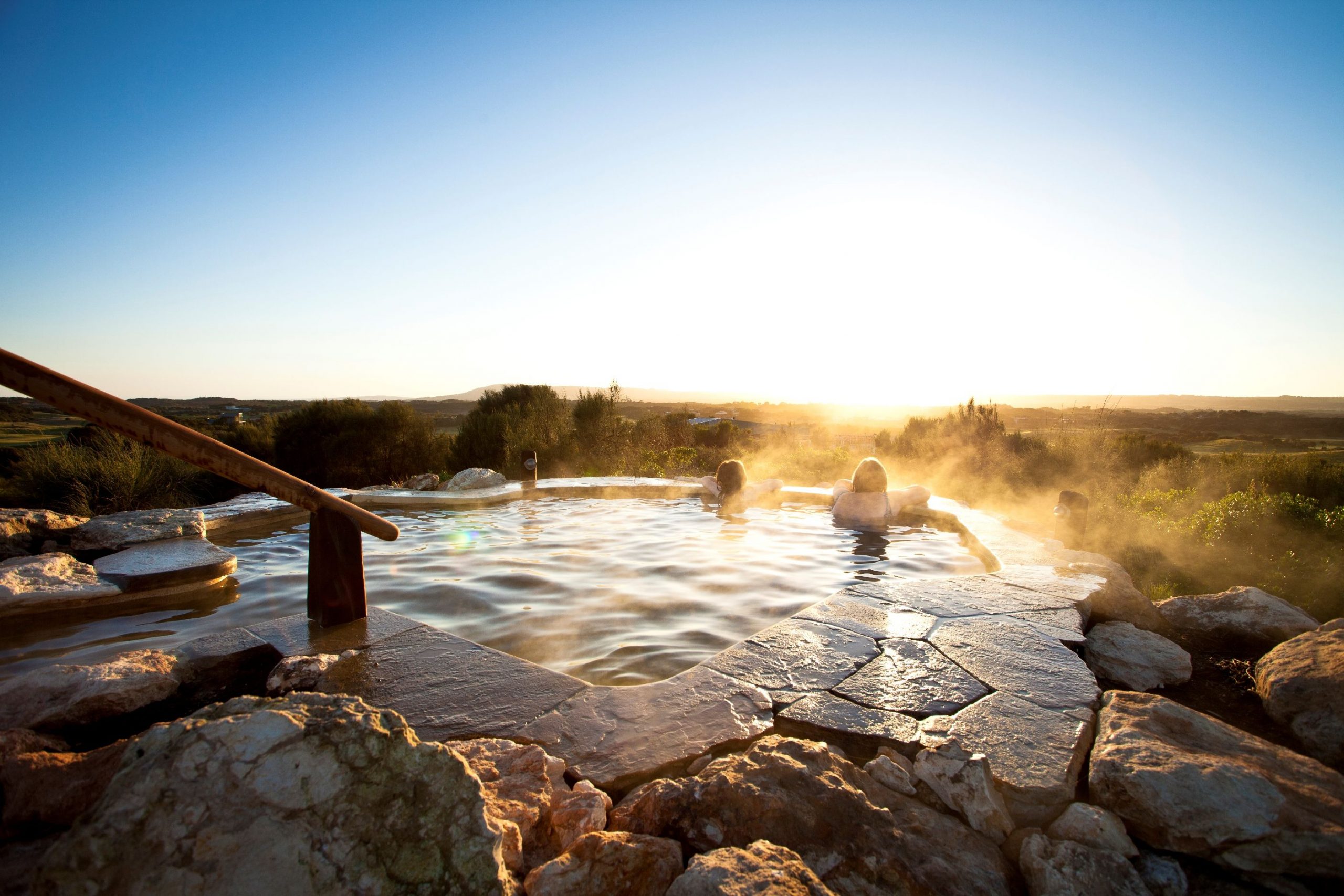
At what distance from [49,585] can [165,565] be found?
0.55 meters

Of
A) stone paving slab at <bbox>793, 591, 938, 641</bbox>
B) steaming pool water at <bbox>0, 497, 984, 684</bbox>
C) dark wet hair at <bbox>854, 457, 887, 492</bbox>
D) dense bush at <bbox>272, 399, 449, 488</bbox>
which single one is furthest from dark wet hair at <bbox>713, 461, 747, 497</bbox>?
dense bush at <bbox>272, 399, 449, 488</bbox>

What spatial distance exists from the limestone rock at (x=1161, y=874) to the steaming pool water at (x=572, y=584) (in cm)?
180

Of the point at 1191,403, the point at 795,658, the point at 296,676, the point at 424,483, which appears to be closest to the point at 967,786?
the point at 795,658

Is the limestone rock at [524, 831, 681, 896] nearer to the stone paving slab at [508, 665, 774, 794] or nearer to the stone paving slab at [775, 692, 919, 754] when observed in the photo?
the stone paving slab at [508, 665, 774, 794]

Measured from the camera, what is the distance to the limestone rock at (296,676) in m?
2.34

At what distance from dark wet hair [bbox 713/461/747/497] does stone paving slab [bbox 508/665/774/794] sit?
510 centimetres

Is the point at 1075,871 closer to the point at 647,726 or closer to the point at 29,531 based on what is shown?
the point at 647,726

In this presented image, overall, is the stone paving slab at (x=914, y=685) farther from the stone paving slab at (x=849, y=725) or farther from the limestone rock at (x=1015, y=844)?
the limestone rock at (x=1015, y=844)

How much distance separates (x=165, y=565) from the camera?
12.7 ft

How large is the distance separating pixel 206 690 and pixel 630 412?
54530 mm

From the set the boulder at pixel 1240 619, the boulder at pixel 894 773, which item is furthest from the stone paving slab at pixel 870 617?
the boulder at pixel 1240 619

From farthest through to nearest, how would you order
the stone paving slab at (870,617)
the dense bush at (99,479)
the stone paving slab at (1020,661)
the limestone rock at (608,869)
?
the dense bush at (99,479) → the stone paving slab at (870,617) → the stone paving slab at (1020,661) → the limestone rock at (608,869)

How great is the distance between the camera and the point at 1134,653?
2.67m

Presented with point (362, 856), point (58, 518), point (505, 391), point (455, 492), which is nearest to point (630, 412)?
point (505, 391)
